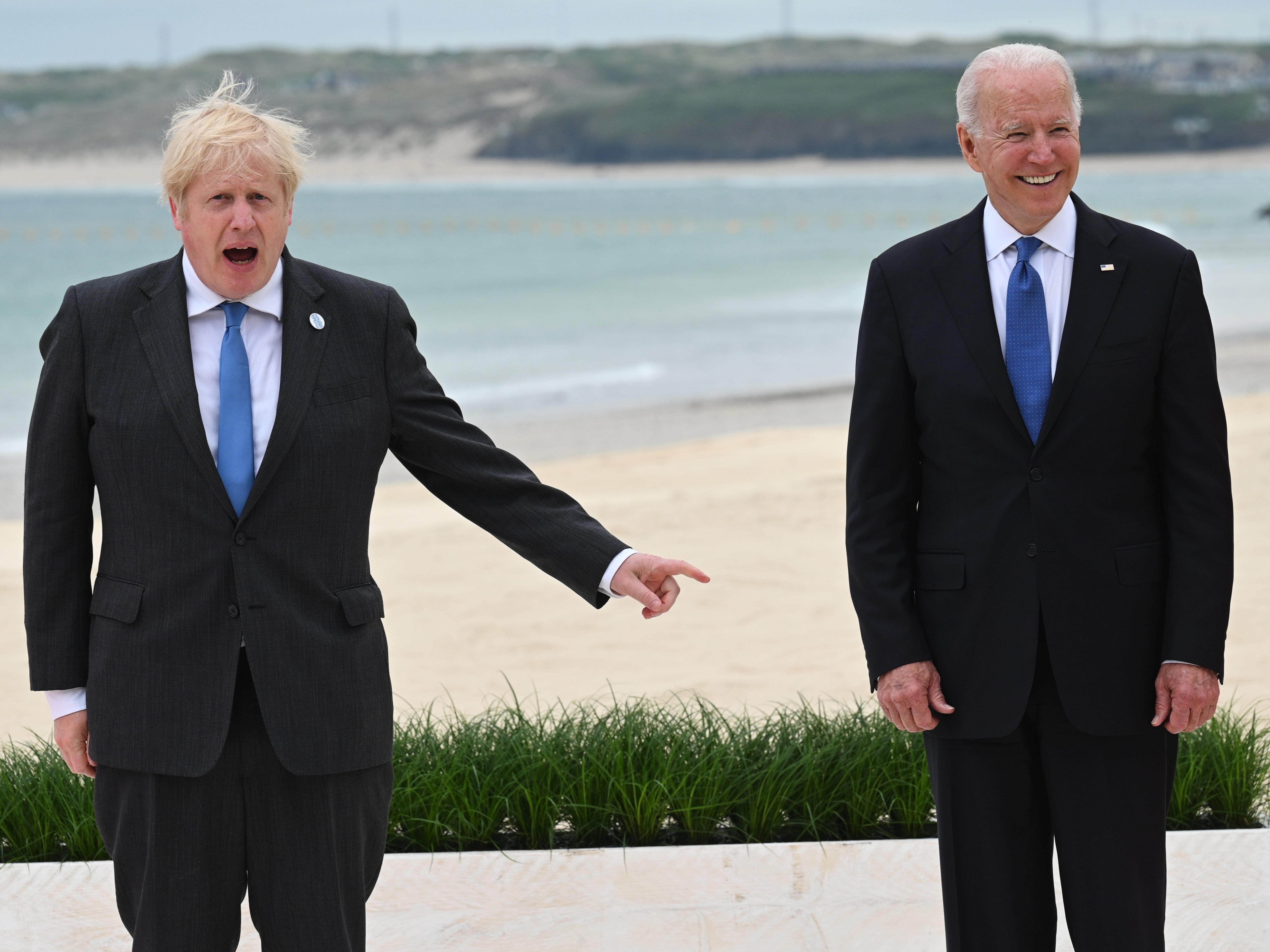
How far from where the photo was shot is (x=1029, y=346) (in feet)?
7.93

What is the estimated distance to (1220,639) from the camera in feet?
7.82

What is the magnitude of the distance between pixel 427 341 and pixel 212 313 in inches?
813

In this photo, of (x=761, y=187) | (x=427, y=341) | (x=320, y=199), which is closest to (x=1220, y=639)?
(x=427, y=341)

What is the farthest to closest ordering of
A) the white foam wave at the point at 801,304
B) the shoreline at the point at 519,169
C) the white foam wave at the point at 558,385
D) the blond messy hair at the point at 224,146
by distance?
the shoreline at the point at 519,169
the white foam wave at the point at 801,304
the white foam wave at the point at 558,385
the blond messy hair at the point at 224,146

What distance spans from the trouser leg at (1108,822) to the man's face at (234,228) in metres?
1.39

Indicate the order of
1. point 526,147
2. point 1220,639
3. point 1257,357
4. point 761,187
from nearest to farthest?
point 1220,639 < point 1257,357 < point 761,187 < point 526,147

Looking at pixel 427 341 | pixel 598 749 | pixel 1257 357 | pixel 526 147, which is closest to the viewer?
pixel 598 749

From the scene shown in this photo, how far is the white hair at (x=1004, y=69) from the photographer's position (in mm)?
2406

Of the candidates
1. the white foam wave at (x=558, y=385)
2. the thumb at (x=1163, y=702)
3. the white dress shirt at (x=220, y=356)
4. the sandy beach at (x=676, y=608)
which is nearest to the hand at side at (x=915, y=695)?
the thumb at (x=1163, y=702)

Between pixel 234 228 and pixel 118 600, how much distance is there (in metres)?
0.58

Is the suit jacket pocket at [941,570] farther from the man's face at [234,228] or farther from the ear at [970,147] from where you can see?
the man's face at [234,228]

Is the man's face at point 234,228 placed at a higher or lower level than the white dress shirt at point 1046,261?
higher

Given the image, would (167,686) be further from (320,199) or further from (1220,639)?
(320,199)

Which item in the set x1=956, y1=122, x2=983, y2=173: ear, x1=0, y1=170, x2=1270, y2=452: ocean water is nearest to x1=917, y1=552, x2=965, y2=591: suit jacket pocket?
x1=956, y1=122, x2=983, y2=173: ear
